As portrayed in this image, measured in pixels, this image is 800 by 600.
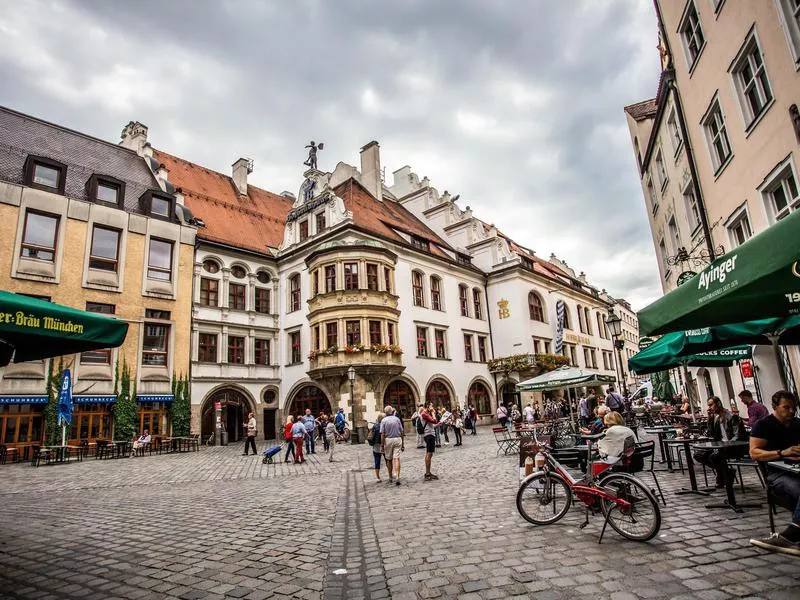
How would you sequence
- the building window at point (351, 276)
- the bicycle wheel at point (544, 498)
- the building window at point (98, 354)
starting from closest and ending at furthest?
the bicycle wheel at point (544, 498)
the building window at point (98, 354)
the building window at point (351, 276)

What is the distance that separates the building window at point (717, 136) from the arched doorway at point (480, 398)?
23.0 metres

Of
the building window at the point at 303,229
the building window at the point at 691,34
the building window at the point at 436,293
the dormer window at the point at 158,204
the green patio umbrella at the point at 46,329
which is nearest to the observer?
the green patio umbrella at the point at 46,329

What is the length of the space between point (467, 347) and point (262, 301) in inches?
571

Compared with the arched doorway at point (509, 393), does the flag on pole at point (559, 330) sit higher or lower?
higher

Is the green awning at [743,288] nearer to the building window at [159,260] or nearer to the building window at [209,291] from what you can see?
the building window at [159,260]

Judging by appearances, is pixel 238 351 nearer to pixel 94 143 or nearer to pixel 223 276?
pixel 223 276

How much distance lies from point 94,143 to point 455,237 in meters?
25.3

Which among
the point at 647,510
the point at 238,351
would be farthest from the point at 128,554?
the point at 238,351

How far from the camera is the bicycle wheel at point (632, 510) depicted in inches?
207

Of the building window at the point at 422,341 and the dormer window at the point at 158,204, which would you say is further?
the building window at the point at 422,341

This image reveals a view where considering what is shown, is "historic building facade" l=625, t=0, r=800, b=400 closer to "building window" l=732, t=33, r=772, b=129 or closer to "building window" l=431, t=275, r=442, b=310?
"building window" l=732, t=33, r=772, b=129

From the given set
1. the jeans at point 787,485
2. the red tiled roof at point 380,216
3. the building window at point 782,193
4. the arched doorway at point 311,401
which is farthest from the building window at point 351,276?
the jeans at point 787,485

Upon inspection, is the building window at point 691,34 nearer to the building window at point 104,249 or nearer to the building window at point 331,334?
the building window at point 331,334

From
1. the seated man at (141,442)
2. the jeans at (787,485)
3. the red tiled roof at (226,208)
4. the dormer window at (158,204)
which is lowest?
the jeans at (787,485)
